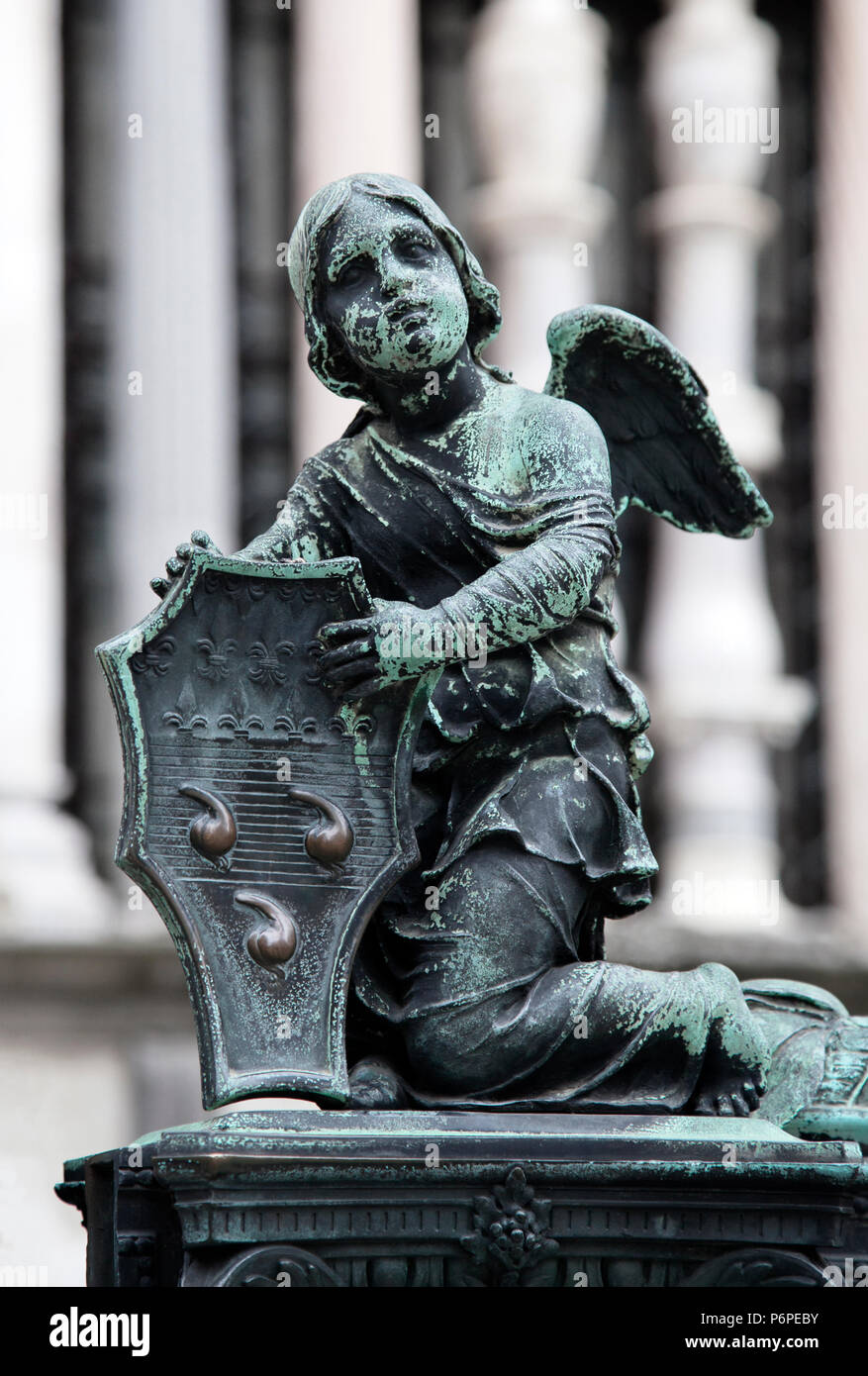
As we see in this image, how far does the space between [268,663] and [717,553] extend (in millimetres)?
14347

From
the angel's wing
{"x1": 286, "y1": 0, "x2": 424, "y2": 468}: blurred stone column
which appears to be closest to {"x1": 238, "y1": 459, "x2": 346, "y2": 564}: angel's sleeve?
the angel's wing

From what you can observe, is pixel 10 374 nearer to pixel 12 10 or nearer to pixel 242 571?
pixel 12 10

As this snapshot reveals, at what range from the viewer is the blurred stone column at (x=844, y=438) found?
2061 cm

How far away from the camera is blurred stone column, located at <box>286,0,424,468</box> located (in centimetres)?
1938

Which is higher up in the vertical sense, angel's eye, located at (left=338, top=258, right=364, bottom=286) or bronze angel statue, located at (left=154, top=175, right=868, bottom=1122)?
Answer: angel's eye, located at (left=338, top=258, right=364, bottom=286)

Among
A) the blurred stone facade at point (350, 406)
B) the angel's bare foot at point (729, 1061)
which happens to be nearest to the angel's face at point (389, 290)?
the angel's bare foot at point (729, 1061)

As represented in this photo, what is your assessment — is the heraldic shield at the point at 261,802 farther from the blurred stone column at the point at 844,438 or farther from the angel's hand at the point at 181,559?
the blurred stone column at the point at 844,438

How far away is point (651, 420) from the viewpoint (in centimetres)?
689

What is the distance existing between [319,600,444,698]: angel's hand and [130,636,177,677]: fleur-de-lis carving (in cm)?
32

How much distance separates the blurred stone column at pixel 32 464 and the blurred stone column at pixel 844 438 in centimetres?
565

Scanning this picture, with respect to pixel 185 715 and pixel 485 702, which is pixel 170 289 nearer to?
pixel 485 702

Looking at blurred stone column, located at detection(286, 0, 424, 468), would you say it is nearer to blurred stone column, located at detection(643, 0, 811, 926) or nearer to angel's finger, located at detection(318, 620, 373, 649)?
blurred stone column, located at detection(643, 0, 811, 926)
